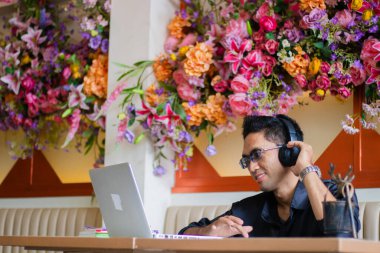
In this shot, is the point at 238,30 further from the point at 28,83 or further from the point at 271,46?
the point at 28,83

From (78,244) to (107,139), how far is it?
6.98 feet

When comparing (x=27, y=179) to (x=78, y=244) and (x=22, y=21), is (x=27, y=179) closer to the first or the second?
(x=22, y=21)

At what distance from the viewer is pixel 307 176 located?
255cm

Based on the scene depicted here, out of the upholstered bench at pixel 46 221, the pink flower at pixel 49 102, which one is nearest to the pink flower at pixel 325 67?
the upholstered bench at pixel 46 221

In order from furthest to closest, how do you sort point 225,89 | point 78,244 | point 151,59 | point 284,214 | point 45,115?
point 45,115, point 151,59, point 225,89, point 284,214, point 78,244

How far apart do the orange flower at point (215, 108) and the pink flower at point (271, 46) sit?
42 cm

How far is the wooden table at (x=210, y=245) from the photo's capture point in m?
1.80

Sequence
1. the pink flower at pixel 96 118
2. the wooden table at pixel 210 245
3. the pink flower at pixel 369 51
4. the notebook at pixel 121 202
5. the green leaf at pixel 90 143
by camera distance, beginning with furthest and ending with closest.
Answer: the green leaf at pixel 90 143 < the pink flower at pixel 96 118 < the pink flower at pixel 369 51 < the notebook at pixel 121 202 < the wooden table at pixel 210 245

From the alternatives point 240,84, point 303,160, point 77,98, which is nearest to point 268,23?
point 240,84

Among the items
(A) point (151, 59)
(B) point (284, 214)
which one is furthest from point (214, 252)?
Answer: (A) point (151, 59)

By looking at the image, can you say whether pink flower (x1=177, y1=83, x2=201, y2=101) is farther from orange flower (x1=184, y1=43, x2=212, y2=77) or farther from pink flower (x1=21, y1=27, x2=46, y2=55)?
pink flower (x1=21, y1=27, x2=46, y2=55)

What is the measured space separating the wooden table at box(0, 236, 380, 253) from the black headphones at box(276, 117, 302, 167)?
0.76m

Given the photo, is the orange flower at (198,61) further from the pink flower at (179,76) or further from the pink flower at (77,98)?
the pink flower at (77,98)

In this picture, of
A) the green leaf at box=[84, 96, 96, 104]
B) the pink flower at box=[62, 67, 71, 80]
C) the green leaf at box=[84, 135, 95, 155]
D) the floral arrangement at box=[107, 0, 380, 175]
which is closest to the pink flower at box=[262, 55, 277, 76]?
the floral arrangement at box=[107, 0, 380, 175]
